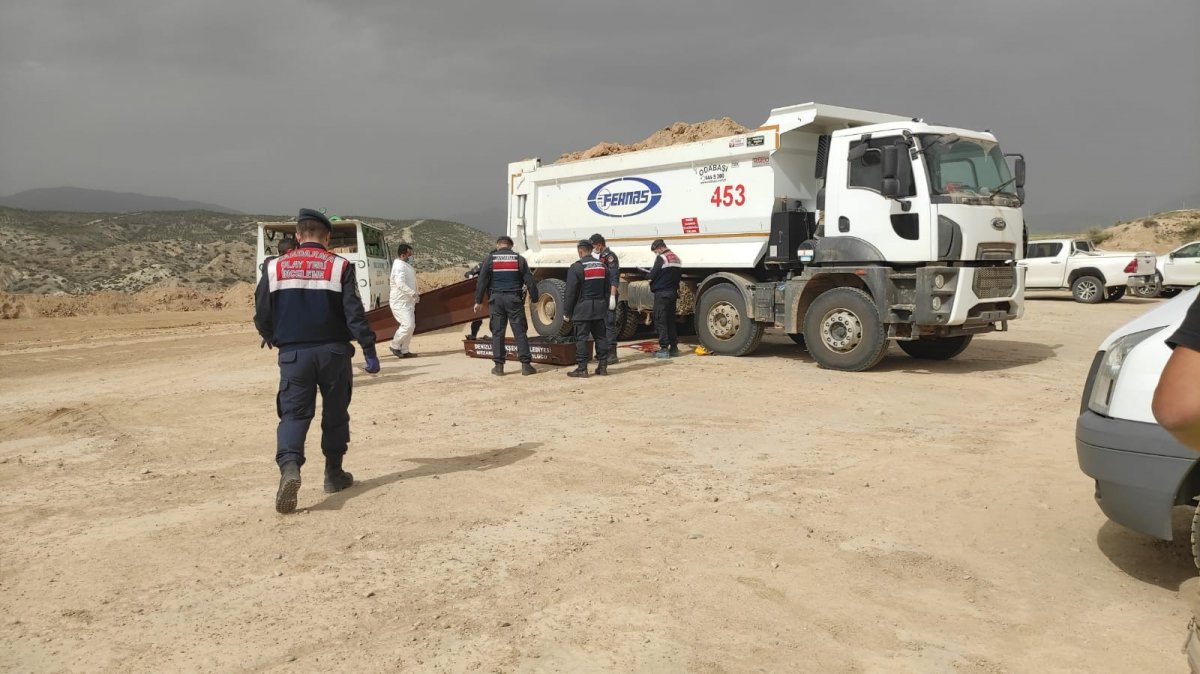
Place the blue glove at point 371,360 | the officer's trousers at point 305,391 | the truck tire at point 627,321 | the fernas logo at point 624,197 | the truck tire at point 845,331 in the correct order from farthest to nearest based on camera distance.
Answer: the truck tire at point 627,321 < the fernas logo at point 624,197 < the truck tire at point 845,331 < the blue glove at point 371,360 < the officer's trousers at point 305,391

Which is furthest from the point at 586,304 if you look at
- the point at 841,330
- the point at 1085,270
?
the point at 1085,270

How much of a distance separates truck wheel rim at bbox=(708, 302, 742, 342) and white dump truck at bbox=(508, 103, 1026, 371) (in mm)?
19

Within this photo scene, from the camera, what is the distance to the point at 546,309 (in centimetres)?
1495

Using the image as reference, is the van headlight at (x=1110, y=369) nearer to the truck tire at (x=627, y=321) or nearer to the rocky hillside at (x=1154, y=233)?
the truck tire at (x=627, y=321)

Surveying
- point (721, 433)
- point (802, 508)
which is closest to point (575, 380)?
point (721, 433)

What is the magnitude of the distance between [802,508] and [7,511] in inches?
196

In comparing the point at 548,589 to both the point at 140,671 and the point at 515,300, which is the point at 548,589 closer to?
the point at 140,671

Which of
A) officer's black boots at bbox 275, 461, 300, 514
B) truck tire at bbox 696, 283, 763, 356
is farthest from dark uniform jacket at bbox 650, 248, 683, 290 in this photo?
officer's black boots at bbox 275, 461, 300, 514

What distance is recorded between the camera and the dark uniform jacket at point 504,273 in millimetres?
10594

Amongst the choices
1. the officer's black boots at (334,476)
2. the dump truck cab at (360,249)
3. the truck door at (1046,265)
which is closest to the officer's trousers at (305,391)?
the officer's black boots at (334,476)

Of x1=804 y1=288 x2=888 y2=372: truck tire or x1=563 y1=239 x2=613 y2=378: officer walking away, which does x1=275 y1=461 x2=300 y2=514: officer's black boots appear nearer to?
x1=563 y1=239 x2=613 y2=378: officer walking away

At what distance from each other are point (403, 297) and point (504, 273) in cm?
263

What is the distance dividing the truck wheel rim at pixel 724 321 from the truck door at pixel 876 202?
1.88 meters

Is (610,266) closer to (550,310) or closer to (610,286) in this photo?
(610,286)
